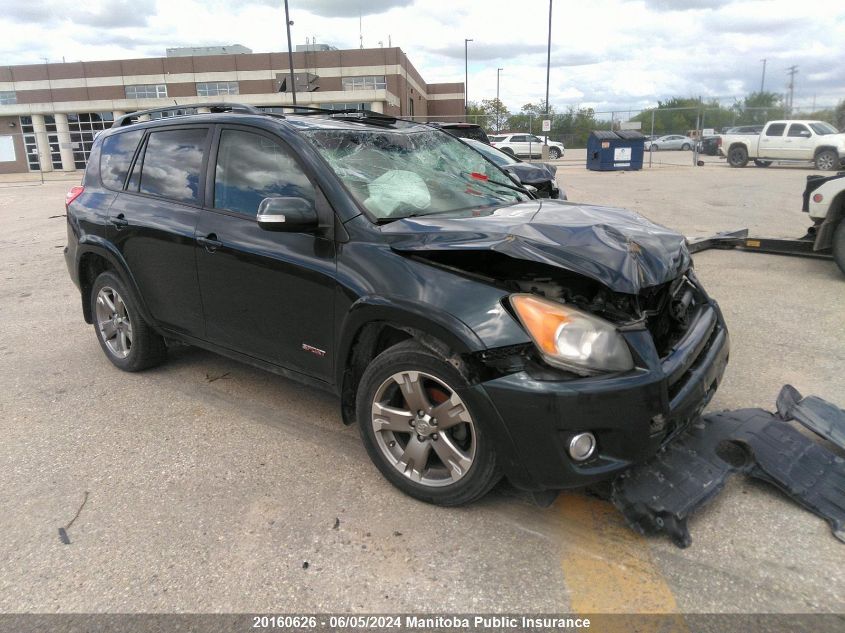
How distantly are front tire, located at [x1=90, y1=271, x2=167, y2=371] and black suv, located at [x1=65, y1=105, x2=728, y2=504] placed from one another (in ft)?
0.63

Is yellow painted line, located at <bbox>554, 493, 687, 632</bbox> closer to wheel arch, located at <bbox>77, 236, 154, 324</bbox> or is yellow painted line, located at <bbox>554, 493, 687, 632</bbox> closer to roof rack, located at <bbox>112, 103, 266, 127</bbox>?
roof rack, located at <bbox>112, 103, 266, 127</bbox>

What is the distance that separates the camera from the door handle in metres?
3.62

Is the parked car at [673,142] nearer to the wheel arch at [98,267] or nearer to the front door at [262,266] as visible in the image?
the wheel arch at [98,267]

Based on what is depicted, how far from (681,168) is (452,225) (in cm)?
2679

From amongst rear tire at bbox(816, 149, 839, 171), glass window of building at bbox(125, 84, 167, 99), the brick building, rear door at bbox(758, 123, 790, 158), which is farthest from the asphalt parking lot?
glass window of building at bbox(125, 84, 167, 99)

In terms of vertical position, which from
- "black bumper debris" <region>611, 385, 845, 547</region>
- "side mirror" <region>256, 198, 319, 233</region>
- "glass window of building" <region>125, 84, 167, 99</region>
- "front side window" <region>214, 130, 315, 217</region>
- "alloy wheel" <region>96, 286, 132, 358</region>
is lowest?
"black bumper debris" <region>611, 385, 845, 547</region>

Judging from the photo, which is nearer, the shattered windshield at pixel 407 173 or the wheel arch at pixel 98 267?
the shattered windshield at pixel 407 173

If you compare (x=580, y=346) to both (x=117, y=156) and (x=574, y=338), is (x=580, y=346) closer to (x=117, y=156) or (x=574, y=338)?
(x=574, y=338)

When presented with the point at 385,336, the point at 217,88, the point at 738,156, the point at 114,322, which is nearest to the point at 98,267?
the point at 114,322

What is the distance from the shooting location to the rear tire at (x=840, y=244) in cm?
681

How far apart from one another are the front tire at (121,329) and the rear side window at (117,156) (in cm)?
68

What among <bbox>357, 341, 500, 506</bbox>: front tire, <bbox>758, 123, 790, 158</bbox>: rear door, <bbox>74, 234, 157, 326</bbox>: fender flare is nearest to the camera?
<bbox>357, 341, 500, 506</bbox>: front tire

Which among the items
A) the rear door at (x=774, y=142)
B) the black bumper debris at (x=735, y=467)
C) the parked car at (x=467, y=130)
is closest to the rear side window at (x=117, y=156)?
the black bumper debris at (x=735, y=467)

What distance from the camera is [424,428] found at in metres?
2.84
